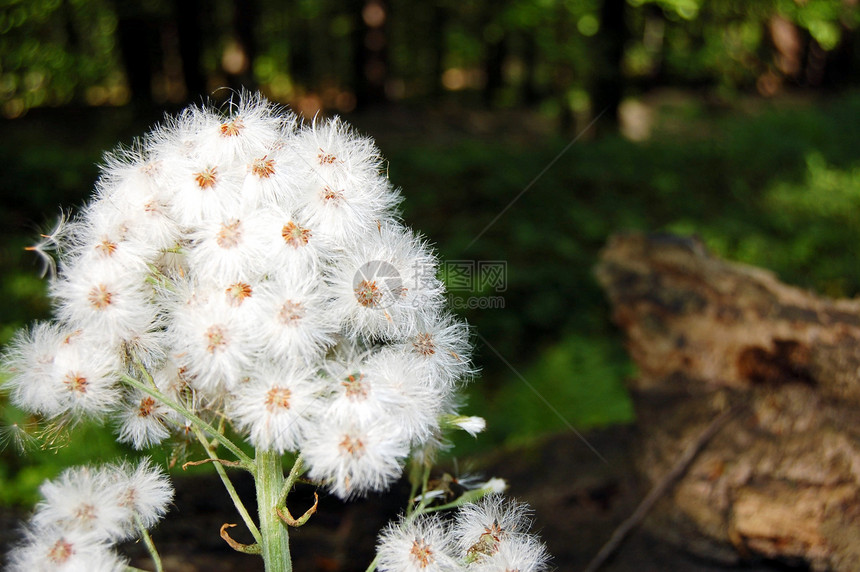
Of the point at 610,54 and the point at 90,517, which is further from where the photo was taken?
the point at 610,54

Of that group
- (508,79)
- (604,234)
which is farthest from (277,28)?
(604,234)

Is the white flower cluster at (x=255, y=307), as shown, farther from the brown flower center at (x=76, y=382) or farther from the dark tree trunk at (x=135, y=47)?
the dark tree trunk at (x=135, y=47)

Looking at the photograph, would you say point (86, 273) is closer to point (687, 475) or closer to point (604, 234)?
point (687, 475)

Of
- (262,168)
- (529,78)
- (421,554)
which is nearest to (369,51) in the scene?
(529,78)

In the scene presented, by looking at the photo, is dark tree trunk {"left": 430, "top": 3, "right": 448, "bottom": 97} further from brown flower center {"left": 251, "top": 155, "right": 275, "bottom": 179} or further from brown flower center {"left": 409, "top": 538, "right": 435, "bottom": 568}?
brown flower center {"left": 409, "top": 538, "right": 435, "bottom": 568}

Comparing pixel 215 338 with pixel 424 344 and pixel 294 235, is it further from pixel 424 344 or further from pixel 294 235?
pixel 424 344

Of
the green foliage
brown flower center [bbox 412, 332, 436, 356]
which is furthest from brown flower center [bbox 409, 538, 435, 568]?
the green foliage
